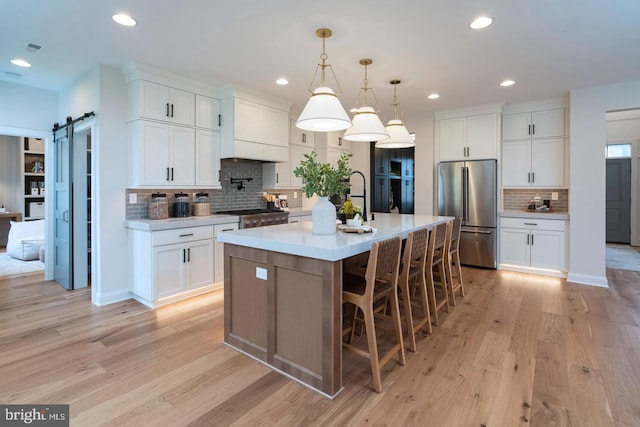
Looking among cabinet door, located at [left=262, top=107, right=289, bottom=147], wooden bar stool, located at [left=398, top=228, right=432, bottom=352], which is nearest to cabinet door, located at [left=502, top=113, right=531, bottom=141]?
cabinet door, located at [left=262, top=107, right=289, bottom=147]

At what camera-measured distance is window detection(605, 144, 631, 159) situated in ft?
23.5

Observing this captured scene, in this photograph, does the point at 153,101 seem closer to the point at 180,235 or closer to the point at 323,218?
the point at 180,235

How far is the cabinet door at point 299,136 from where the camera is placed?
5.58 metres

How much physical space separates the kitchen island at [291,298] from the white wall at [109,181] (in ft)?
5.99

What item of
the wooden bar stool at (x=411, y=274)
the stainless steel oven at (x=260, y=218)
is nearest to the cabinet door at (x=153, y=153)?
the stainless steel oven at (x=260, y=218)

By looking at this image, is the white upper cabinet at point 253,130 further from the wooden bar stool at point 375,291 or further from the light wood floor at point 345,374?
the wooden bar stool at point 375,291

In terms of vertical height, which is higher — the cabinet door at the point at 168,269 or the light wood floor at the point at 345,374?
the cabinet door at the point at 168,269

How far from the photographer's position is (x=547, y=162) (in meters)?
5.03

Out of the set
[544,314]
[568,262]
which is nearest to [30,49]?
[544,314]

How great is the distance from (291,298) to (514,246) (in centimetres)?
423

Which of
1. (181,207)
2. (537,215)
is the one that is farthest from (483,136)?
(181,207)

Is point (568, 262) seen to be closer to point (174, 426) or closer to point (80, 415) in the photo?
point (174, 426)

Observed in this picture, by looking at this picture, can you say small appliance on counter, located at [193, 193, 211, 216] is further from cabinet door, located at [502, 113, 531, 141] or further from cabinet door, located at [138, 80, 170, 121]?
cabinet door, located at [502, 113, 531, 141]

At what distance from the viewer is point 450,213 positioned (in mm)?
5531
